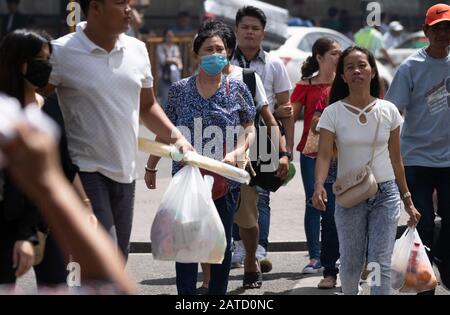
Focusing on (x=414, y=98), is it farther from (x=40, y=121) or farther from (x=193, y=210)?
(x=40, y=121)

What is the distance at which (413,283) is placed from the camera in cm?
715

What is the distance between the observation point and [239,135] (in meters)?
7.35

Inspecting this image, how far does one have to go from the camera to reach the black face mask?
5.36 metres

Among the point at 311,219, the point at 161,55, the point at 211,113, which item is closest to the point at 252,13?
the point at 311,219

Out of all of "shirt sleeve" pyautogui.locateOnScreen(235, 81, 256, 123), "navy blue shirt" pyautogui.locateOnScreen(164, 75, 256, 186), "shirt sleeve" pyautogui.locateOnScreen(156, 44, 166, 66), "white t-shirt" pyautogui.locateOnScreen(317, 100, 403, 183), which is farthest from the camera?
"shirt sleeve" pyautogui.locateOnScreen(156, 44, 166, 66)

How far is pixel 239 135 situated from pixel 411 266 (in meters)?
1.22

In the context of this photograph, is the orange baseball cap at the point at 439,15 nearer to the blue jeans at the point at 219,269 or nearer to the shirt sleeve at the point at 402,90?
the shirt sleeve at the point at 402,90

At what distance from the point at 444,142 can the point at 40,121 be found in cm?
539

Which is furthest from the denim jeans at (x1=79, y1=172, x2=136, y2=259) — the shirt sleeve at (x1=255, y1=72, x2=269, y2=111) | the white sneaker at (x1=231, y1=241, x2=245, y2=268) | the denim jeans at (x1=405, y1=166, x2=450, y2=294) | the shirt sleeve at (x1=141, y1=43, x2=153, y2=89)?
the white sneaker at (x1=231, y1=241, x2=245, y2=268)

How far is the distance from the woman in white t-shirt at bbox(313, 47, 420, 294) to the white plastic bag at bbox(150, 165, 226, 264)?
89cm

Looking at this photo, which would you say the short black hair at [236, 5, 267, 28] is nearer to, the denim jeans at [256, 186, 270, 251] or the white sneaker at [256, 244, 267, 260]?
the denim jeans at [256, 186, 270, 251]

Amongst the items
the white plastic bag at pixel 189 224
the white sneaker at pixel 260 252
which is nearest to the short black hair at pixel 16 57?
the white plastic bag at pixel 189 224

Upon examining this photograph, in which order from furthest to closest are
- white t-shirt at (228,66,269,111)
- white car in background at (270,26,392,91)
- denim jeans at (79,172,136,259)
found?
white car in background at (270,26,392,91)
white t-shirt at (228,66,269,111)
denim jeans at (79,172,136,259)
